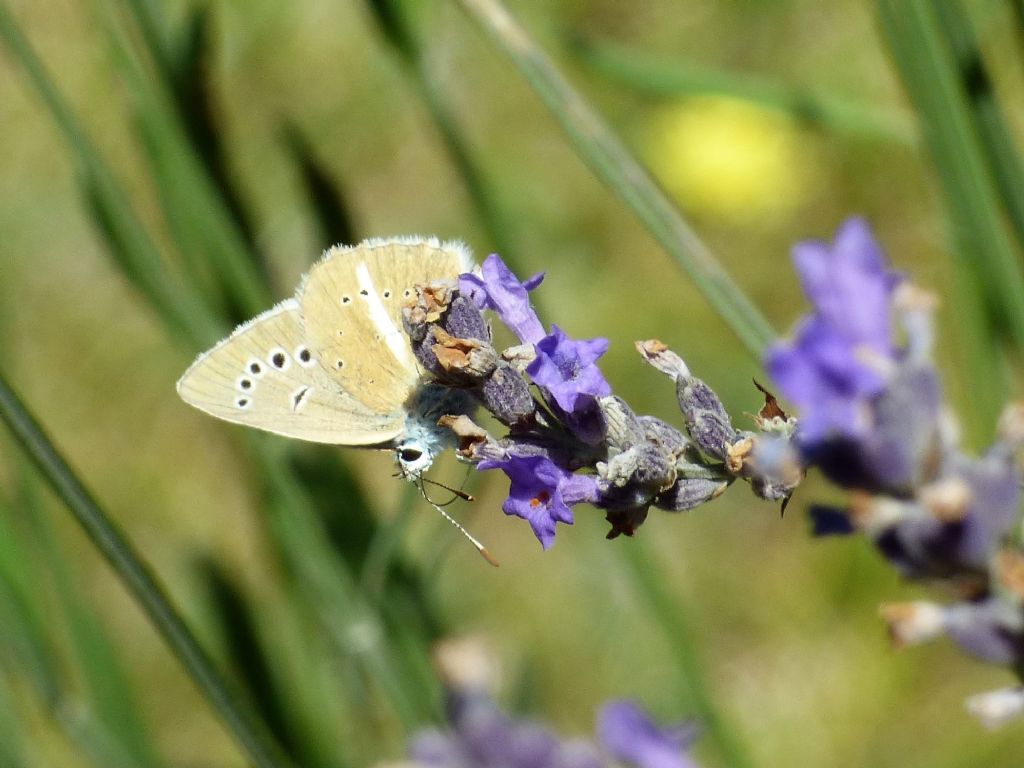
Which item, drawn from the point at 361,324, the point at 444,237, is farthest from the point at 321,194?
the point at 444,237

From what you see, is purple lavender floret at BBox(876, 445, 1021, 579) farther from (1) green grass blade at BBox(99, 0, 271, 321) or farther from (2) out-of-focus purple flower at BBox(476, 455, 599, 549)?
(1) green grass blade at BBox(99, 0, 271, 321)

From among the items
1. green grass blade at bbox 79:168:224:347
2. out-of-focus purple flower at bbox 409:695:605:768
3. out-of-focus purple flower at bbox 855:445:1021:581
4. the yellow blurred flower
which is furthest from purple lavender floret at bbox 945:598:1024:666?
the yellow blurred flower

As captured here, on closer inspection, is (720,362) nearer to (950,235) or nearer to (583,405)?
(950,235)

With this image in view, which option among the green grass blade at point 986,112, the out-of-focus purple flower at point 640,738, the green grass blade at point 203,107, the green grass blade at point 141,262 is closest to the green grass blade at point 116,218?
the green grass blade at point 141,262

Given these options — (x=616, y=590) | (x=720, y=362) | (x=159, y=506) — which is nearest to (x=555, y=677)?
(x=616, y=590)

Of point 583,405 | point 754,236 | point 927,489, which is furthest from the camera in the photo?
point 754,236

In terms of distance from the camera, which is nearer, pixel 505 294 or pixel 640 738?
pixel 640 738

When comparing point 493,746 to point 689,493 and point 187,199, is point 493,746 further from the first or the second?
point 187,199
